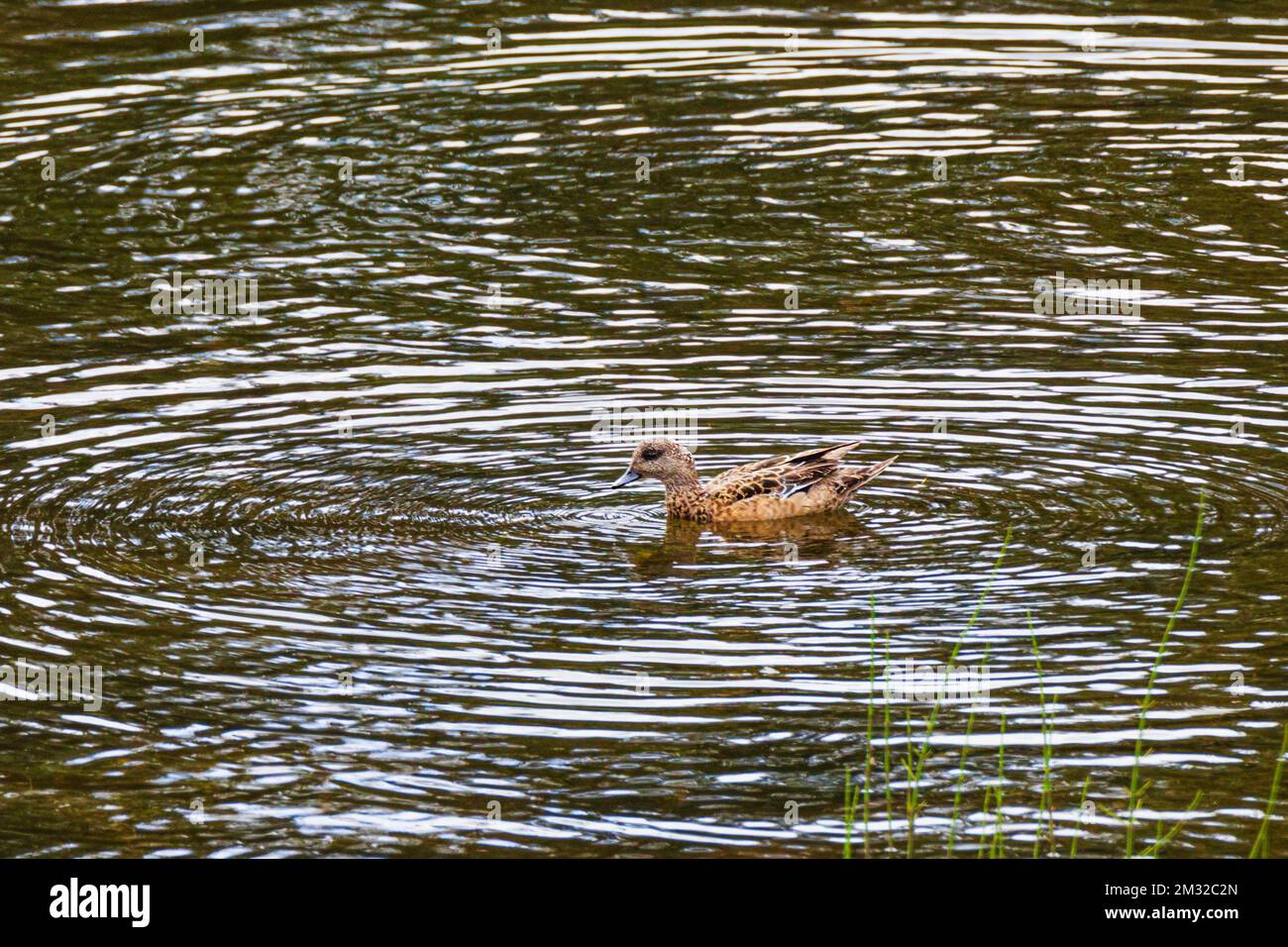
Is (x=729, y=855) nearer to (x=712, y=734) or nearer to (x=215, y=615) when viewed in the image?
(x=712, y=734)

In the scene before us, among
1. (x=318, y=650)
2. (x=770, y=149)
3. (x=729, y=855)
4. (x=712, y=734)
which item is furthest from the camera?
(x=770, y=149)

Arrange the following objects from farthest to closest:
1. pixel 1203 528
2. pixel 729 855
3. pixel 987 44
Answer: pixel 987 44 → pixel 1203 528 → pixel 729 855

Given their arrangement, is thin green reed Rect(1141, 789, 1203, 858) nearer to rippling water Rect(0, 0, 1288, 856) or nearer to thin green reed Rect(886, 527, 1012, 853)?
rippling water Rect(0, 0, 1288, 856)

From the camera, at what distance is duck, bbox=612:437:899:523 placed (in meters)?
12.7

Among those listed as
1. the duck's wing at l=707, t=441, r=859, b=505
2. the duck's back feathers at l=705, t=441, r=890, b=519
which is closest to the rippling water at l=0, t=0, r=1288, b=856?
the duck's back feathers at l=705, t=441, r=890, b=519

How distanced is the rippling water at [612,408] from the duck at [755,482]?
0.66 ft

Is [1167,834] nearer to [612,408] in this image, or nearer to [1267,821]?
[1267,821]

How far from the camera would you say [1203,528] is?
A: 39.2 feet

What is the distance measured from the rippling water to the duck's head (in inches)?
12.3

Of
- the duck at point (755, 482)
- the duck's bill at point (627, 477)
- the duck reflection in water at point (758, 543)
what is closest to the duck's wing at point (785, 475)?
the duck at point (755, 482)

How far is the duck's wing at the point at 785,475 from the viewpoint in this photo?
12680 millimetres

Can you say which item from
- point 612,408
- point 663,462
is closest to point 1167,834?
point 663,462

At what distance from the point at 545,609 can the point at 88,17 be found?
617 inches

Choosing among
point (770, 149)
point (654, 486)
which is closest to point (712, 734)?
point (654, 486)
